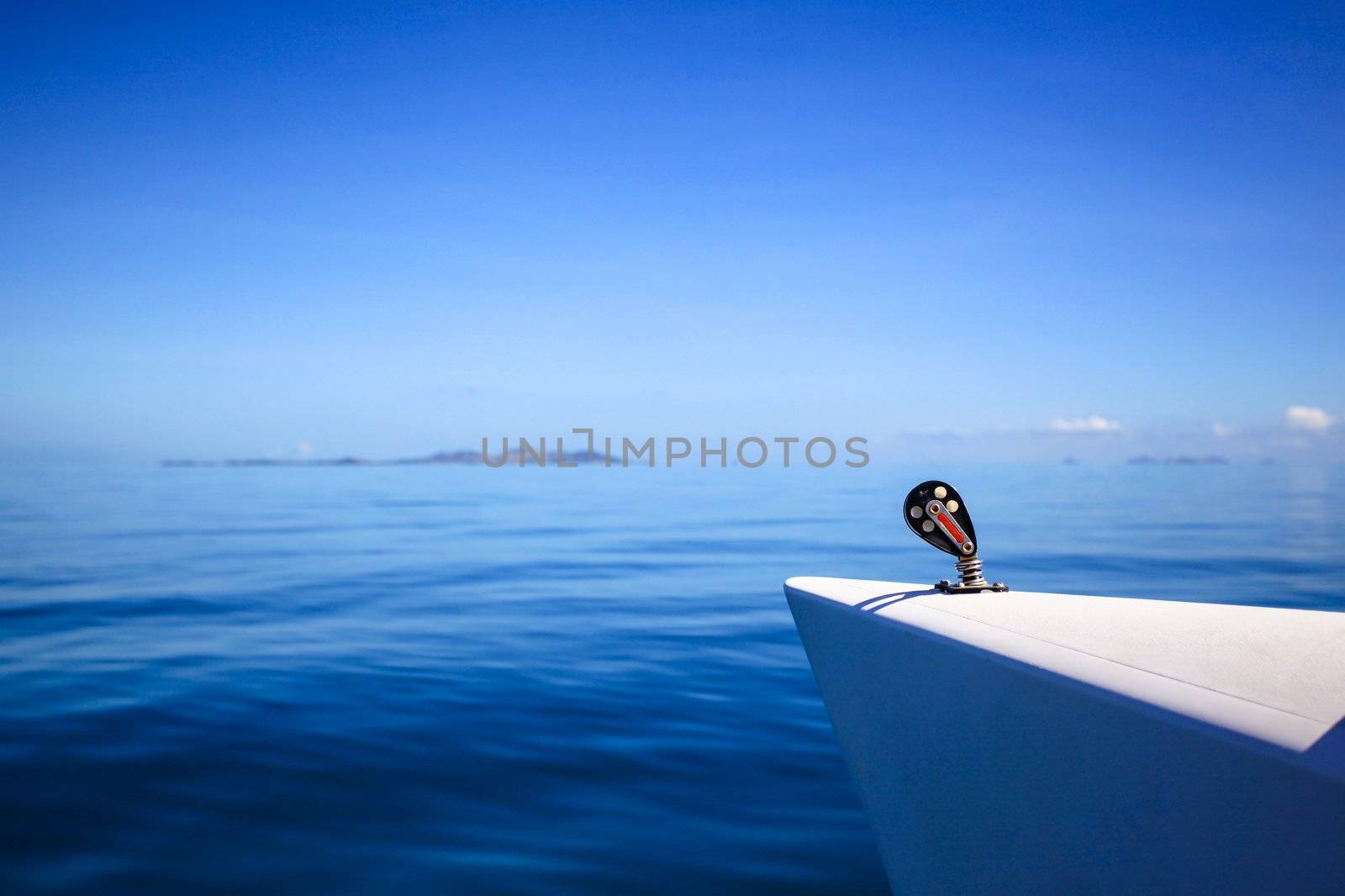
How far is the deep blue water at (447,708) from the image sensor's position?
10.1 feet

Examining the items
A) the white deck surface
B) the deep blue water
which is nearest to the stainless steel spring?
the white deck surface

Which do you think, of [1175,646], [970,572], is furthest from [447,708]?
[1175,646]

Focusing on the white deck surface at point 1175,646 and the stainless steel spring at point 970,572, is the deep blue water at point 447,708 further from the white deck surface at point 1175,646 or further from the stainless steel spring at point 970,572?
the white deck surface at point 1175,646

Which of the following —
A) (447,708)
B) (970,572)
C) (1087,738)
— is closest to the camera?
(1087,738)

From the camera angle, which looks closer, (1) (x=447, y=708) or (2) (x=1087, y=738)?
(2) (x=1087, y=738)

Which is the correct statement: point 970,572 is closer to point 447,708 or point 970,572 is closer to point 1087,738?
point 1087,738

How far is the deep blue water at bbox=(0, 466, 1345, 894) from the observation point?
3092 millimetres

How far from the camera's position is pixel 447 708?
15.7 feet

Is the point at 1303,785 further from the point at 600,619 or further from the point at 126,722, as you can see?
the point at 600,619

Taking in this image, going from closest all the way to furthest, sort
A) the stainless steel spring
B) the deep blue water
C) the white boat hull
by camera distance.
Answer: the white boat hull < the stainless steel spring < the deep blue water

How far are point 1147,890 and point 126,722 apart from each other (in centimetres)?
442

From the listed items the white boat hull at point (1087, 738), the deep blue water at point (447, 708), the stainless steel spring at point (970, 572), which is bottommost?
the deep blue water at point (447, 708)

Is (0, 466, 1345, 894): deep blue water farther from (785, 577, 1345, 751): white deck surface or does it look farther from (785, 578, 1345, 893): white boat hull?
(785, 577, 1345, 751): white deck surface

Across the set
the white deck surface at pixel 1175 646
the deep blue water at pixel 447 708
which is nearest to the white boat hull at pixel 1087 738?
the white deck surface at pixel 1175 646
